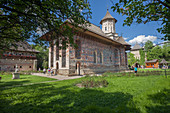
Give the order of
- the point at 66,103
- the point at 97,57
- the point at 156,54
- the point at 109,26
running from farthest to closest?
the point at 156,54
the point at 109,26
the point at 97,57
the point at 66,103

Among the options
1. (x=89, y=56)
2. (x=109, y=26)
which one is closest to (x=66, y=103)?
(x=89, y=56)

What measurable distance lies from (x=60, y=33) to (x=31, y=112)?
13.6 ft

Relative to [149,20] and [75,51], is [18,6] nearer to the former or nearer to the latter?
[149,20]

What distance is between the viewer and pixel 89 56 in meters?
18.7

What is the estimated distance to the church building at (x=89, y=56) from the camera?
1571cm

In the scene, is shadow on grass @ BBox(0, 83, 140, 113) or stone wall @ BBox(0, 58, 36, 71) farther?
stone wall @ BBox(0, 58, 36, 71)

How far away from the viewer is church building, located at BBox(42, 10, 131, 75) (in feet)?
51.5

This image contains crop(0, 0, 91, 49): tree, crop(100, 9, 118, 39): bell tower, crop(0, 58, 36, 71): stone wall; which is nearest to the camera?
crop(0, 0, 91, 49): tree

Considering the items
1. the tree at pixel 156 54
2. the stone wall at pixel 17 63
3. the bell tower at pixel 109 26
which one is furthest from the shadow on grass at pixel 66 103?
the tree at pixel 156 54

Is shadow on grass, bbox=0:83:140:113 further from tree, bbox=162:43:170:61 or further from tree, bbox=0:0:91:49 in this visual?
tree, bbox=162:43:170:61

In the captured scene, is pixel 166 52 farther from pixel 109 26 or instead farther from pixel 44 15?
pixel 44 15

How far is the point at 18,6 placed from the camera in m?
3.88

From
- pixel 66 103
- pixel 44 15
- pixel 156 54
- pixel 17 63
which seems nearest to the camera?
pixel 66 103

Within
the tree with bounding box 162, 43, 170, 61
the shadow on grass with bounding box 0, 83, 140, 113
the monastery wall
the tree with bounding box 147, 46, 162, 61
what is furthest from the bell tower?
the tree with bounding box 162, 43, 170, 61
